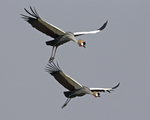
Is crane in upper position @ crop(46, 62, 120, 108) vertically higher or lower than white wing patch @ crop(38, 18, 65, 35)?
lower

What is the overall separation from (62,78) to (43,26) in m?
4.99

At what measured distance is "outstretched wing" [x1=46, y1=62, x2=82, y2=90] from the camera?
244ft

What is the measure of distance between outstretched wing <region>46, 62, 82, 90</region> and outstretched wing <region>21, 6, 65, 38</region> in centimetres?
298

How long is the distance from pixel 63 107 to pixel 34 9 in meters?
9.94

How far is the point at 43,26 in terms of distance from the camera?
74.4 meters

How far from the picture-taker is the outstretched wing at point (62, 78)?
74250 mm

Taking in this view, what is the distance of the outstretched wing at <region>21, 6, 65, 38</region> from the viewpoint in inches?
2889

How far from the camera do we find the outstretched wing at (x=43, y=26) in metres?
73.4

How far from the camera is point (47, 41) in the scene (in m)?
76.0

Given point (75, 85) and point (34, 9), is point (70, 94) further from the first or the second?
point (34, 9)

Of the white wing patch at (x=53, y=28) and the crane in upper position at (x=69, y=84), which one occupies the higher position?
the white wing patch at (x=53, y=28)

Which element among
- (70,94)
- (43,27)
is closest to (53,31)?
(43,27)

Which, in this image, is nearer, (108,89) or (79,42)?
(79,42)

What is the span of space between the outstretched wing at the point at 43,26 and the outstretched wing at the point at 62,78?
2984 millimetres
